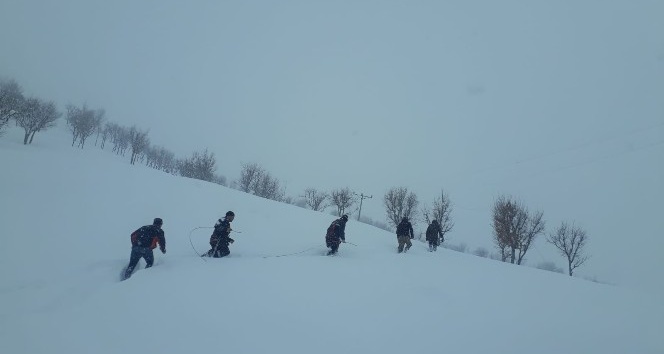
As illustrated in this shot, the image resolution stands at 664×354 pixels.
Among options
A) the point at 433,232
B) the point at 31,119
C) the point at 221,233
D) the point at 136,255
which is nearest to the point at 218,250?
the point at 221,233

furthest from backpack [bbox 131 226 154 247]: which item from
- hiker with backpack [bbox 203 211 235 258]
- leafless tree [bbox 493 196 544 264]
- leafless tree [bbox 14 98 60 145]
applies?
leafless tree [bbox 14 98 60 145]

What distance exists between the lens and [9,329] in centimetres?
548

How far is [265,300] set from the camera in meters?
6.73

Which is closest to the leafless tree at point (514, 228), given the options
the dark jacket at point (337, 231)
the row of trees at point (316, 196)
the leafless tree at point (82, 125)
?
the row of trees at point (316, 196)

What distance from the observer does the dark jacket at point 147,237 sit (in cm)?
895

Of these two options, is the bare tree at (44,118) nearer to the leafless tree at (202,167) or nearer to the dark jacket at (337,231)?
the leafless tree at (202,167)

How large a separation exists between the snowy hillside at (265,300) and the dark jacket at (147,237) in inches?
29.8

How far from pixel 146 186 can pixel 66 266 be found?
34.2 ft

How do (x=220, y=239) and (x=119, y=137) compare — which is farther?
(x=119, y=137)

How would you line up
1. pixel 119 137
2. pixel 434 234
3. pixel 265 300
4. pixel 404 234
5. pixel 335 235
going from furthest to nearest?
pixel 119 137, pixel 434 234, pixel 404 234, pixel 335 235, pixel 265 300

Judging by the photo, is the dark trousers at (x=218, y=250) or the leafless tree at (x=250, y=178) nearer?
the dark trousers at (x=218, y=250)

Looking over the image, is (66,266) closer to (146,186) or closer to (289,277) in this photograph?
(289,277)

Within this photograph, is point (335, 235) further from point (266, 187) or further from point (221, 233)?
point (266, 187)

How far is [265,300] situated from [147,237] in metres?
4.74
